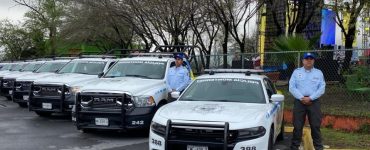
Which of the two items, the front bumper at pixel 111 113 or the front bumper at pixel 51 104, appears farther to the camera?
the front bumper at pixel 51 104

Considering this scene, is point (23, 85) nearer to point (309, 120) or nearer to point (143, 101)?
point (143, 101)

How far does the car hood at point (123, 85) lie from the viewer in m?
10.4

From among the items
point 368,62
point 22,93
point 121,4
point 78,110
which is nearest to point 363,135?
point 368,62

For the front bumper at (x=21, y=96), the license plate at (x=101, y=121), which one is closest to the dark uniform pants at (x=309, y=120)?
the license plate at (x=101, y=121)

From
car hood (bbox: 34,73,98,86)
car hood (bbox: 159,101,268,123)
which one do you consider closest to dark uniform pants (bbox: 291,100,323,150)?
car hood (bbox: 159,101,268,123)

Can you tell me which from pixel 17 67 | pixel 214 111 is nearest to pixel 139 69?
pixel 214 111

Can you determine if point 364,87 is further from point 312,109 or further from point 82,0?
point 82,0

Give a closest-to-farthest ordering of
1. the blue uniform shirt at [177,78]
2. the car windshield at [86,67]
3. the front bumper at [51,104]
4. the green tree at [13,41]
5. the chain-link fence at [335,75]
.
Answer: the blue uniform shirt at [177,78] < the front bumper at [51,104] < the chain-link fence at [335,75] < the car windshield at [86,67] < the green tree at [13,41]

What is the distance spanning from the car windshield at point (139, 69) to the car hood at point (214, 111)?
3765mm

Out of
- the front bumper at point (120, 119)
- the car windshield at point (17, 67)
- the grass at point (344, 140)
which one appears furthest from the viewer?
the car windshield at point (17, 67)

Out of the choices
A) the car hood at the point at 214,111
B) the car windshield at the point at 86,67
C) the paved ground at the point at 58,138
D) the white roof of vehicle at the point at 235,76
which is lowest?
the paved ground at the point at 58,138

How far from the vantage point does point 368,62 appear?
1450cm

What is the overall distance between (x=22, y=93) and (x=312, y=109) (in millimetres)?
11005

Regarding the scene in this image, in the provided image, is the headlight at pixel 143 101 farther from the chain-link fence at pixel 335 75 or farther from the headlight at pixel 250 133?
the chain-link fence at pixel 335 75
